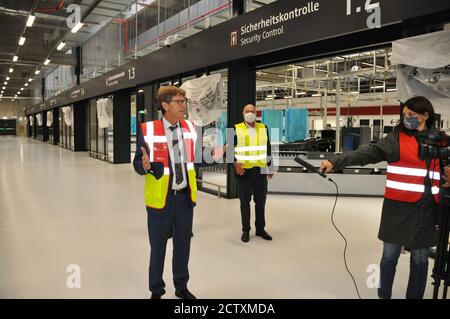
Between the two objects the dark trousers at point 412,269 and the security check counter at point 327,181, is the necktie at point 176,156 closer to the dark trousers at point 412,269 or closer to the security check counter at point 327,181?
the dark trousers at point 412,269

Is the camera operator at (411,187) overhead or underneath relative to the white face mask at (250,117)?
underneath

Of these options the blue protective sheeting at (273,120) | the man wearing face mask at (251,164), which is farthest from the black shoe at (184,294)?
the blue protective sheeting at (273,120)

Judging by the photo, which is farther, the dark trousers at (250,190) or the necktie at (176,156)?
Answer: the dark trousers at (250,190)

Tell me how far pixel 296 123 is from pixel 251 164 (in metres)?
6.65

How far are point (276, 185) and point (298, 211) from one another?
1346mm

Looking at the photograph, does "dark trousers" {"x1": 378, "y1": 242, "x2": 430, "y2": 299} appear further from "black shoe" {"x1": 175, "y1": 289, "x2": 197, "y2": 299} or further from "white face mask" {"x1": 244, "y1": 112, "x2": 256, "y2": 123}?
"white face mask" {"x1": 244, "y1": 112, "x2": 256, "y2": 123}

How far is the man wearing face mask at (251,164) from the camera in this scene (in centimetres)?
399

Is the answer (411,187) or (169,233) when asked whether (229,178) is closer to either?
(169,233)

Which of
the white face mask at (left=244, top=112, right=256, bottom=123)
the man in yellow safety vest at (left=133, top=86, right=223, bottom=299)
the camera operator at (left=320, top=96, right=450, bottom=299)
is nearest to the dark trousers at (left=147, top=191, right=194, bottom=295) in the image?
the man in yellow safety vest at (left=133, top=86, right=223, bottom=299)

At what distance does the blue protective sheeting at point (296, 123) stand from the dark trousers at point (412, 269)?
8.03 meters
